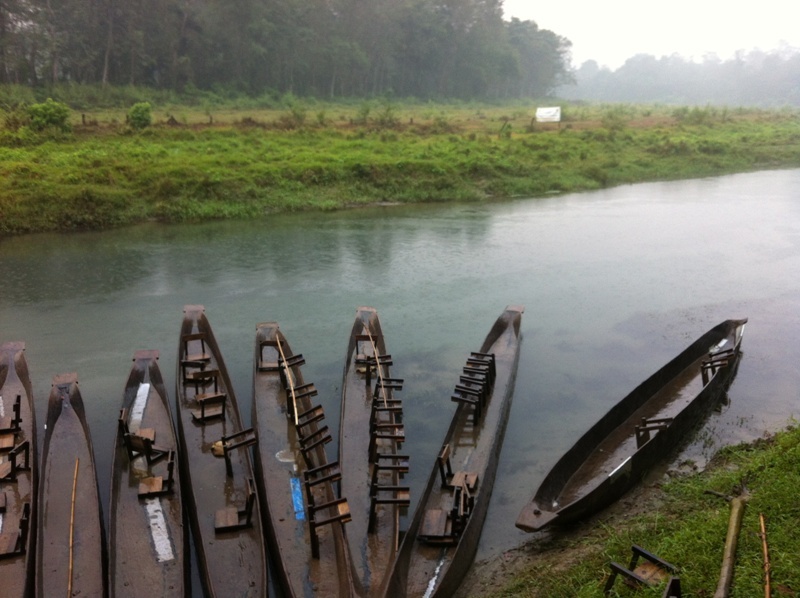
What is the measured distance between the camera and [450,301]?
1394cm

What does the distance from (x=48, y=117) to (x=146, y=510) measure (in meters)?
21.4

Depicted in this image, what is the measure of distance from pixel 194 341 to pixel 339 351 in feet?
7.95

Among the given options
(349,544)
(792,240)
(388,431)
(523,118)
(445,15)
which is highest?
(445,15)

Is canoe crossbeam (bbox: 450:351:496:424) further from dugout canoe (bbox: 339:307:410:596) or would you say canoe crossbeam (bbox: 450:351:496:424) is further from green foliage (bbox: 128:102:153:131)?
green foliage (bbox: 128:102:153:131)

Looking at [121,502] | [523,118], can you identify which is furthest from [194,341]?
[523,118]

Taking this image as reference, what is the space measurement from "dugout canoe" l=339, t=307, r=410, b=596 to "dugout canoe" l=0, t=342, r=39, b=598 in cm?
283

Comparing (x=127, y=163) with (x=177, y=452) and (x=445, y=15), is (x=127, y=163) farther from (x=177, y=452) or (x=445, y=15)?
(x=445, y=15)

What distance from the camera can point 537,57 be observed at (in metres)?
78.0

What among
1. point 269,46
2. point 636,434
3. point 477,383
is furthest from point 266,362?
point 269,46

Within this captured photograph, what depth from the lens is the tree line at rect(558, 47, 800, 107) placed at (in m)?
93.2

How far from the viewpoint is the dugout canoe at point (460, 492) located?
5.64 m

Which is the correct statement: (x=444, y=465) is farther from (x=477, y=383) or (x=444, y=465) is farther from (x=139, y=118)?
(x=139, y=118)

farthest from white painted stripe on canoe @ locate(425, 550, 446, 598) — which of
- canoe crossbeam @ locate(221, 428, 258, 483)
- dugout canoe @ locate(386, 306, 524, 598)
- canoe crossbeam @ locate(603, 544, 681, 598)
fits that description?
canoe crossbeam @ locate(221, 428, 258, 483)

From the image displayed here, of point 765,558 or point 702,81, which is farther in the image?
point 702,81
